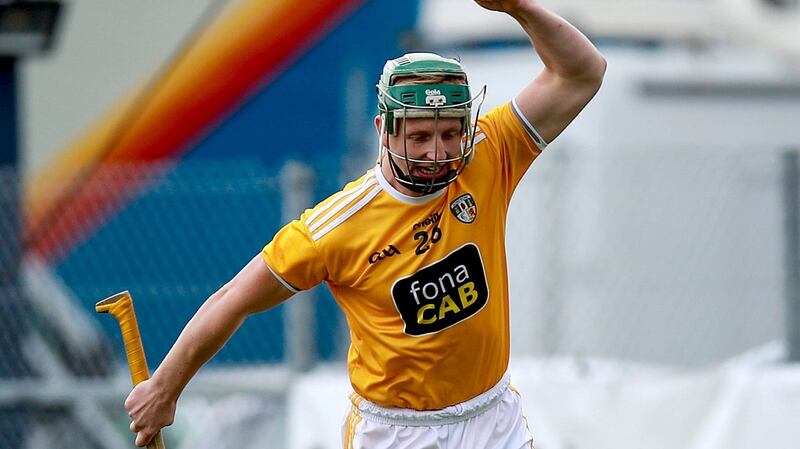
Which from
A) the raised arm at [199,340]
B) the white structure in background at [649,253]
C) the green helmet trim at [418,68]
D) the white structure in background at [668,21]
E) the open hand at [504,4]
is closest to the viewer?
the open hand at [504,4]

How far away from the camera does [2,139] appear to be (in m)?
8.77

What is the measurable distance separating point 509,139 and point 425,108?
44 centimetres

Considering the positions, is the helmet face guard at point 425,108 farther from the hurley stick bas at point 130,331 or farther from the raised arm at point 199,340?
the hurley stick bas at point 130,331

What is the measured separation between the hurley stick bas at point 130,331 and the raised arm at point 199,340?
0.19 ft

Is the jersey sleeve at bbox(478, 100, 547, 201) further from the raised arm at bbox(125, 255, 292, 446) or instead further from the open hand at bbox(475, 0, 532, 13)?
the raised arm at bbox(125, 255, 292, 446)

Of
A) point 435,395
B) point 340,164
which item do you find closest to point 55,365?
point 340,164

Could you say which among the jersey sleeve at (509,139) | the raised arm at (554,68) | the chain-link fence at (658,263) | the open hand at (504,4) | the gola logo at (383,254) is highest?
the open hand at (504,4)

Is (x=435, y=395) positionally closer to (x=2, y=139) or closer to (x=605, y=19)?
(x=2, y=139)

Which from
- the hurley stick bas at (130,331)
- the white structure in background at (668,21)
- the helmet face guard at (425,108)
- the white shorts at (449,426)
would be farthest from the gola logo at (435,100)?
the white structure in background at (668,21)

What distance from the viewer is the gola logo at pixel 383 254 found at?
4438mm

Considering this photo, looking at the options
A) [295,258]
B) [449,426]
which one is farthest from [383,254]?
[449,426]

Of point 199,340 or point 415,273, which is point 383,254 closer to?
point 415,273

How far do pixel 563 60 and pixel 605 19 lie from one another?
601cm

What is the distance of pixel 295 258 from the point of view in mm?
4434
